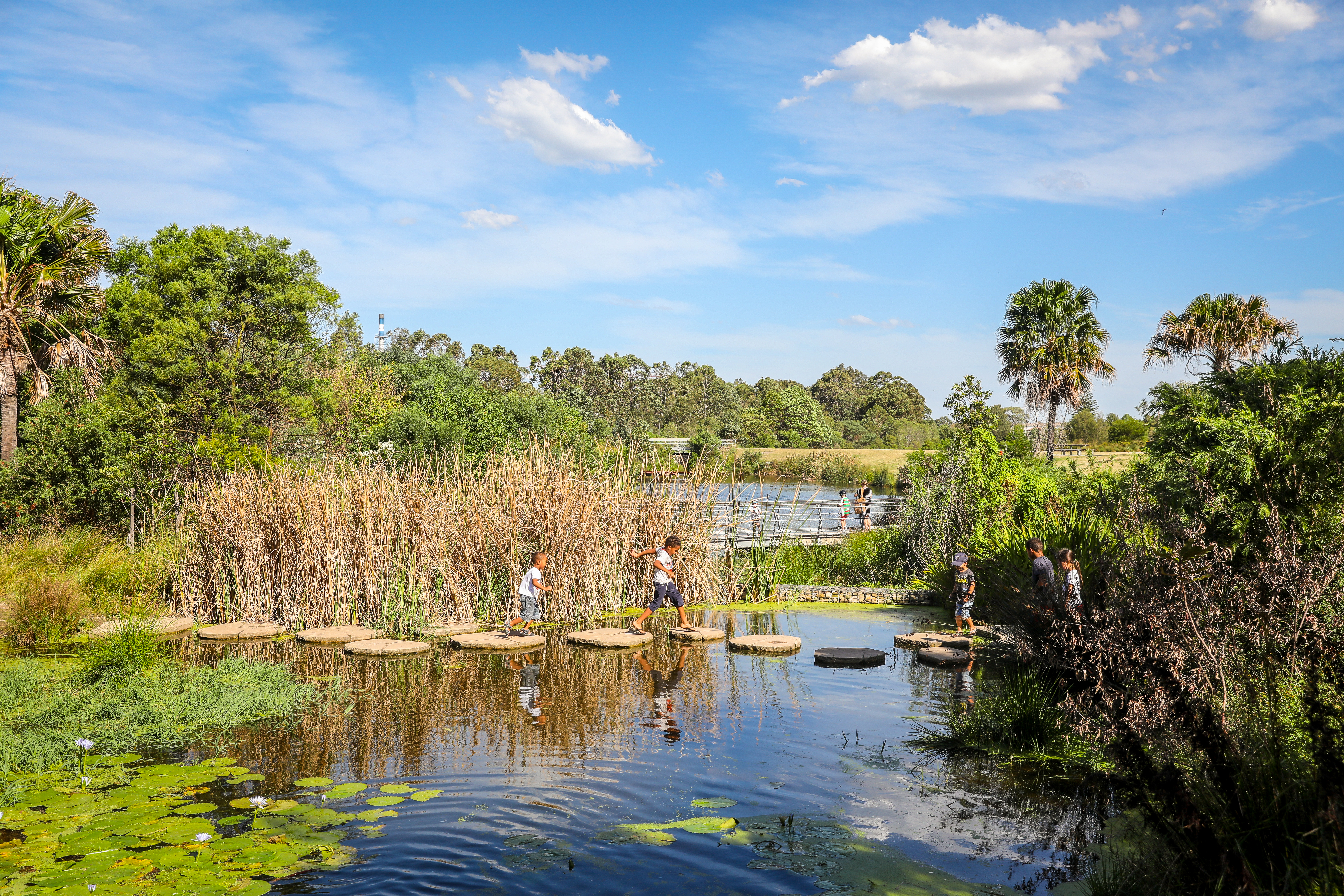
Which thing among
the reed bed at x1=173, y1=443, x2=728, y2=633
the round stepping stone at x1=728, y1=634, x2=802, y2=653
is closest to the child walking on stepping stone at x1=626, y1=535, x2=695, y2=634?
the round stepping stone at x1=728, y1=634, x2=802, y2=653

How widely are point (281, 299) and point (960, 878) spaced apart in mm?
19139

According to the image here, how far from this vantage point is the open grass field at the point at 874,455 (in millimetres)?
34688

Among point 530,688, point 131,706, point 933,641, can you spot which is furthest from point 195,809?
point 933,641

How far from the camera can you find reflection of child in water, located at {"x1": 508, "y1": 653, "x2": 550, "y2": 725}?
6906 mm

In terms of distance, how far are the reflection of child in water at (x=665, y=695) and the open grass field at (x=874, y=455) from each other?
23064mm

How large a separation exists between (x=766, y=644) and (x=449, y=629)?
12.4 ft

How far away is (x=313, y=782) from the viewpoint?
16.6 feet

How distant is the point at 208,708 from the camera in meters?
6.44

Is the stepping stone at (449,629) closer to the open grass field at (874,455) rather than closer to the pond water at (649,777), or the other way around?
the pond water at (649,777)

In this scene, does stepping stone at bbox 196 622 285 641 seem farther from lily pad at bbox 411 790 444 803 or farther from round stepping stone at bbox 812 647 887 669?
round stepping stone at bbox 812 647 887 669

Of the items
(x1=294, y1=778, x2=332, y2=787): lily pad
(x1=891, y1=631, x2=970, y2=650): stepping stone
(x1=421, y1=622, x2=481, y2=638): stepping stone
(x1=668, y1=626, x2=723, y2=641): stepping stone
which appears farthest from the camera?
(x1=668, y1=626, x2=723, y2=641): stepping stone

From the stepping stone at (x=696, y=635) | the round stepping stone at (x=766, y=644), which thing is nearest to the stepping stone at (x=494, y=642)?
the stepping stone at (x=696, y=635)

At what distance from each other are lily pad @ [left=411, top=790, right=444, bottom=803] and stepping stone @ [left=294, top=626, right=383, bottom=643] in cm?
509

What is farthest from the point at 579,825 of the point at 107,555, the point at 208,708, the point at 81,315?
the point at 81,315
